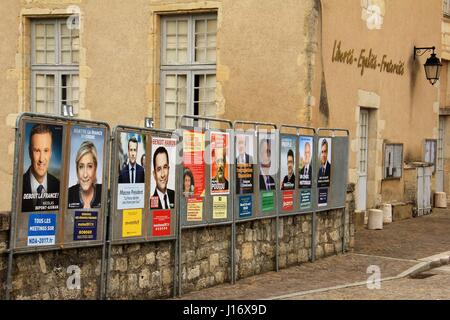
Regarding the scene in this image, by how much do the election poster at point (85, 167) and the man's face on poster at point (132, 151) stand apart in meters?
0.43

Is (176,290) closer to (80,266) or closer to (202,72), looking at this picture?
(80,266)

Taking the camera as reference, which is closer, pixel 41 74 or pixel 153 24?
pixel 153 24

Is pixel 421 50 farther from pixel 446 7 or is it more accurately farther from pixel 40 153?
pixel 40 153

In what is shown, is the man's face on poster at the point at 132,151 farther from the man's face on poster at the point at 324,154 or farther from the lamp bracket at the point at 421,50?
the lamp bracket at the point at 421,50

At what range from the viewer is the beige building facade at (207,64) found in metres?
14.3

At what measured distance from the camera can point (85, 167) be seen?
7.84m

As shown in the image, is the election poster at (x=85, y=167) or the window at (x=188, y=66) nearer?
the election poster at (x=85, y=167)

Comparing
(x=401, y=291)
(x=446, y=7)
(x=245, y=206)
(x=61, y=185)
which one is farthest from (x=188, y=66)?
(x=446, y=7)

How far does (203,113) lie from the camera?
1530 centimetres

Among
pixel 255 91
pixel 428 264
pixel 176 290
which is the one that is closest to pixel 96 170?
pixel 176 290

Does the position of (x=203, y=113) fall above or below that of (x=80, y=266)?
above

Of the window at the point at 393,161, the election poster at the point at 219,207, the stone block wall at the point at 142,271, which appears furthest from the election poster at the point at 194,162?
the window at the point at 393,161

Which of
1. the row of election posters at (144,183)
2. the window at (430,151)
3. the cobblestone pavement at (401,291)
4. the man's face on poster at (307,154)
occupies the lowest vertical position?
the cobblestone pavement at (401,291)

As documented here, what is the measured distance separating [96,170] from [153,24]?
7.71 meters
